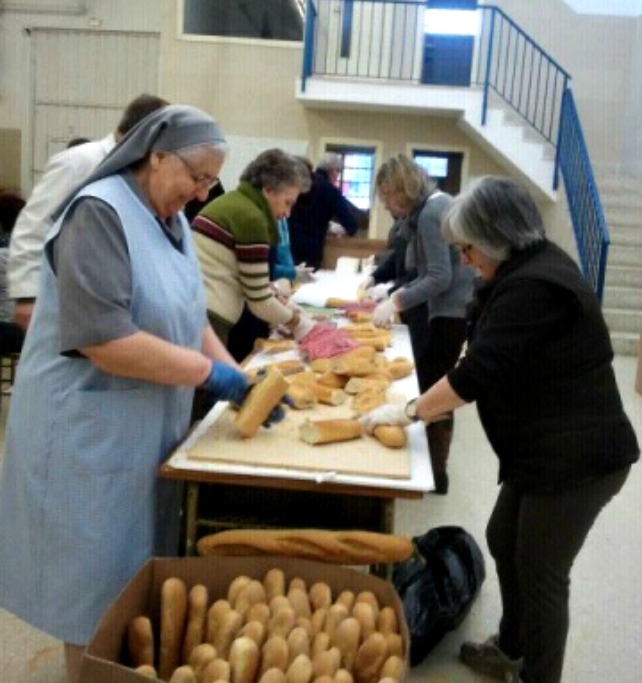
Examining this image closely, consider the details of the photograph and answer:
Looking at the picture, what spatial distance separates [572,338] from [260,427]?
732 millimetres

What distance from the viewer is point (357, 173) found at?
365 inches

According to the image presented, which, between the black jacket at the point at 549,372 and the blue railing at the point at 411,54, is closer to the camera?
the black jacket at the point at 549,372

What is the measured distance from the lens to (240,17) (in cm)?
934

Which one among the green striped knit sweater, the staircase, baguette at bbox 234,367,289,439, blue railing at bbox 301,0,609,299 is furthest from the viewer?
blue railing at bbox 301,0,609,299

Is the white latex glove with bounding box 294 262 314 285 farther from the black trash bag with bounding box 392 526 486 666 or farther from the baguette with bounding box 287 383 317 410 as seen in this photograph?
the baguette with bounding box 287 383 317 410

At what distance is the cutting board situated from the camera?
1719 mm

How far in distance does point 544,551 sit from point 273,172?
1526mm

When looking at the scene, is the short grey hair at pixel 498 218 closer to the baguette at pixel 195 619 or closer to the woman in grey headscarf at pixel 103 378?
the woman in grey headscarf at pixel 103 378

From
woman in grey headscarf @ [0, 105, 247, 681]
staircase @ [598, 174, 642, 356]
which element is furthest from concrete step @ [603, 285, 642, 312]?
woman in grey headscarf @ [0, 105, 247, 681]

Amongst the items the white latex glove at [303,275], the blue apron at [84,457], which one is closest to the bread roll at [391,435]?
the blue apron at [84,457]

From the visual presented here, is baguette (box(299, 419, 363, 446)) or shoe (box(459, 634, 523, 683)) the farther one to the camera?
shoe (box(459, 634, 523, 683))

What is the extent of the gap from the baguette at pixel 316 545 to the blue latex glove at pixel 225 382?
292 millimetres

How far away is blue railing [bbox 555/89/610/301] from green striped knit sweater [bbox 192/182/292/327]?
444cm

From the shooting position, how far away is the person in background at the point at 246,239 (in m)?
2.64
